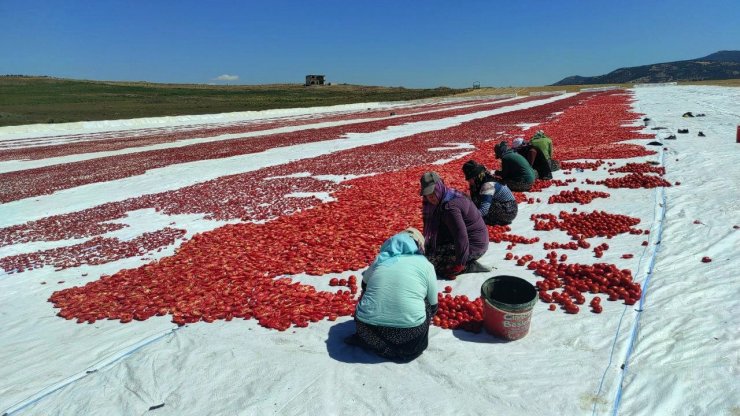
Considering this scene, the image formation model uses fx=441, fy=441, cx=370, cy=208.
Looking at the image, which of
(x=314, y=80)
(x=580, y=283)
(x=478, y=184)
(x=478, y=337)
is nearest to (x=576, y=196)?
(x=478, y=184)

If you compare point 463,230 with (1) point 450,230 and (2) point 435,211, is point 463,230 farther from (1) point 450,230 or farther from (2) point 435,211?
(2) point 435,211

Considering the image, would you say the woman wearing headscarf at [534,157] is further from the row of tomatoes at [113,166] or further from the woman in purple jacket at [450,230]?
the row of tomatoes at [113,166]

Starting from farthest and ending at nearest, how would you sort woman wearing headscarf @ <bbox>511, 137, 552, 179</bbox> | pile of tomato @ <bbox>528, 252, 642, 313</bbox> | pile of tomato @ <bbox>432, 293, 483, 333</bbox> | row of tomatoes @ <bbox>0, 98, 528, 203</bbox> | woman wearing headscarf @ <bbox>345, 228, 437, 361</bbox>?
row of tomatoes @ <bbox>0, 98, 528, 203</bbox> → woman wearing headscarf @ <bbox>511, 137, 552, 179</bbox> → pile of tomato @ <bbox>528, 252, 642, 313</bbox> → pile of tomato @ <bbox>432, 293, 483, 333</bbox> → woman wearing headscarf @ <bbox>345, 228, 437, 361</bbox>

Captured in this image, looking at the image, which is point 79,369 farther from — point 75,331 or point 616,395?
point 616,395

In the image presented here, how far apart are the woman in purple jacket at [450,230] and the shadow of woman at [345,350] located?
180cm

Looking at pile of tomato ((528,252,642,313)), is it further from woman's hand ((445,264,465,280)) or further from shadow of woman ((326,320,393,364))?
shadow of woman ((326,320,393,364))

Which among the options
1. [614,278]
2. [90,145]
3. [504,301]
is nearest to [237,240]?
[504,301]

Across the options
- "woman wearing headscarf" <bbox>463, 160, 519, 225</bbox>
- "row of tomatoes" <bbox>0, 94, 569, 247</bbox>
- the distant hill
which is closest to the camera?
"woman wearing headscarf" <bbox>463, 160, 519, 225</bbox>

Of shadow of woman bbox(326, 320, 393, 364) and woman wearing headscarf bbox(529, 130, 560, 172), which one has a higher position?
woman wearing headscarf bbox(529, 130, 560, 172)

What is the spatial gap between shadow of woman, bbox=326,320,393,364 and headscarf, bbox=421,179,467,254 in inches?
69.3

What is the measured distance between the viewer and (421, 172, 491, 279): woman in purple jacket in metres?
5.95

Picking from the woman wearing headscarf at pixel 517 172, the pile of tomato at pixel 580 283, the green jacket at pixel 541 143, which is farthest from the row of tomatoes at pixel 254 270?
the green jacket at pixel 541 143

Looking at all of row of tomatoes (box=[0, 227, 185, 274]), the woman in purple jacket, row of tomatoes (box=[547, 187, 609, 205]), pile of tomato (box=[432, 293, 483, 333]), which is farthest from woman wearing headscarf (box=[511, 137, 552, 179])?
row of tomatoes (box=[0, 227, 185, 274])

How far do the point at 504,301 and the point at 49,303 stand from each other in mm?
6583
